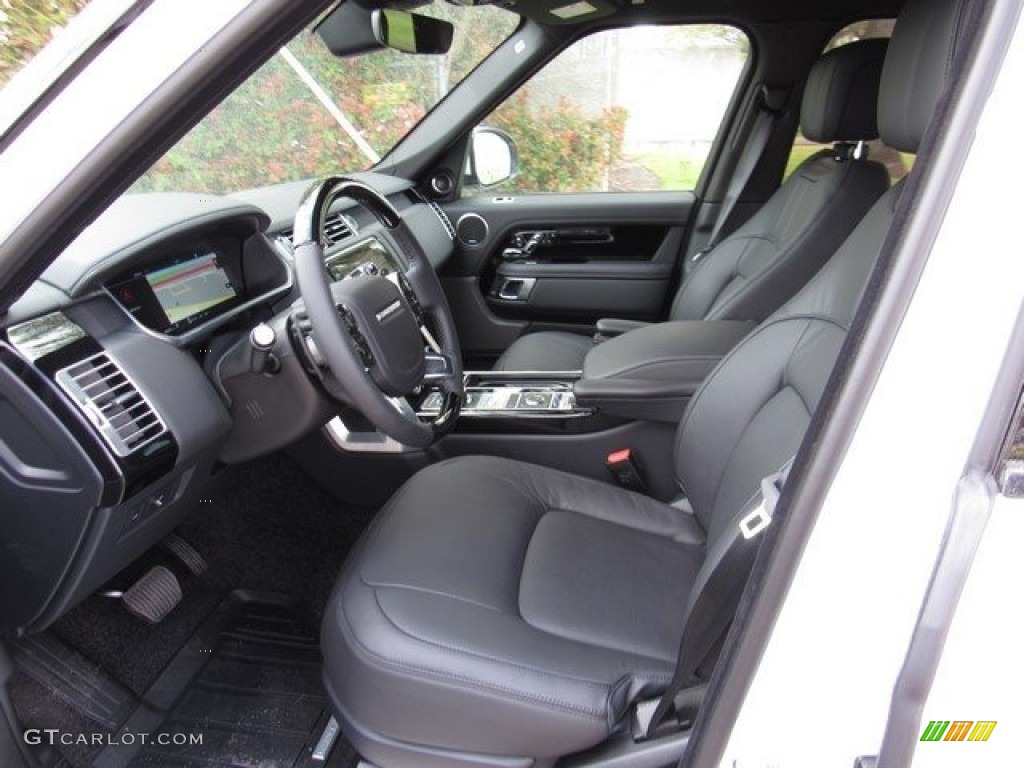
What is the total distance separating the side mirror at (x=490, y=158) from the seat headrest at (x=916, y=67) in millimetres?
1571

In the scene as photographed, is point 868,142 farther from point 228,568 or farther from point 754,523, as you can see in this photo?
point 228,568

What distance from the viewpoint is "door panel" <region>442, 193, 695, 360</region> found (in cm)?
266

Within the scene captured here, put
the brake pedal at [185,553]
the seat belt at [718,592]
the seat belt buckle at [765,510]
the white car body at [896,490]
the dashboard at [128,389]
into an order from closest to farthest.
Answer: the white car body at [896,490], the seat belt buckle at [765,510], the seat belt at [718,592], the dashboard at [128,389], the brake pedal at [185,553]

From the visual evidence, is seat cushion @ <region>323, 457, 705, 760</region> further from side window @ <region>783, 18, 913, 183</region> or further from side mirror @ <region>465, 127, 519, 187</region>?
side mirror @ <region>465, 127, 519, 187</region>

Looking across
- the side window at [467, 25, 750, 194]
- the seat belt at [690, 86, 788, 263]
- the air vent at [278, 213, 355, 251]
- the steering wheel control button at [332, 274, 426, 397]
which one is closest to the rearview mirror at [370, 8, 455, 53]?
the air vent at [278, 213, 355, 251]

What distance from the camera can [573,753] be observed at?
105cm

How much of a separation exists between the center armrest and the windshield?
0.87 metres

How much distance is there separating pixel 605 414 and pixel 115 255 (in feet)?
3.27

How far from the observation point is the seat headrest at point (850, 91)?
5.74 ft

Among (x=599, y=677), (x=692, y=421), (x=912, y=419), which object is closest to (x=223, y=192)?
(x=692, y=421)

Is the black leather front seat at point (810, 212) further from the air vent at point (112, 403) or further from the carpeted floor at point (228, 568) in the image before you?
the air vent at point (112, 403)

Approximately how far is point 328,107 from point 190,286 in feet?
4.08

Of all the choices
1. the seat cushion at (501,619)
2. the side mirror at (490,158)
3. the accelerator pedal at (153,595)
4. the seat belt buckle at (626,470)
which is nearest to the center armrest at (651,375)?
the seat belt buckle at (626,470)

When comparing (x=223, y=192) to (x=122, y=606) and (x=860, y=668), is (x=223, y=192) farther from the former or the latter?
(x=860, y=668)
